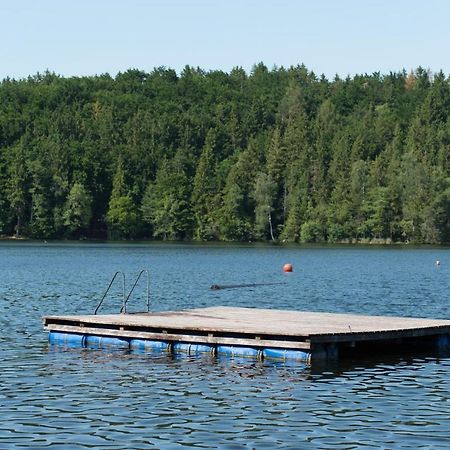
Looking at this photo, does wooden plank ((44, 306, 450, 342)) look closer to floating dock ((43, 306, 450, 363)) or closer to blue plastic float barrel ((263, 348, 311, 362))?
floating dock ((43, 306, 450, 363))

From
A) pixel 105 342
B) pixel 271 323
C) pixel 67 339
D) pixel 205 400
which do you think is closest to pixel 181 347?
pixel 105 342

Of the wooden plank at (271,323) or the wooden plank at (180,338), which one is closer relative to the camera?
the wooden plank at (180,338)

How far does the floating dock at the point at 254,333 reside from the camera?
107ft

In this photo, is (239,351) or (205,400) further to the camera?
(239,351)

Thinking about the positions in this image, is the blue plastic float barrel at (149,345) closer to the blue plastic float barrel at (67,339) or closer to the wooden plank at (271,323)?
the wooden plank at (271,323)

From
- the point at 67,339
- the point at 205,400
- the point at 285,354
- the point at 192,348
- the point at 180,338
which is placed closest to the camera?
the point at 205,400

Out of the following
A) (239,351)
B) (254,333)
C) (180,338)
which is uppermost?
(254,333)

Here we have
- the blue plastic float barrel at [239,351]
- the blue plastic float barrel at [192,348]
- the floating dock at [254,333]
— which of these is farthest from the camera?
the blue plastic float barrel at [192,348]

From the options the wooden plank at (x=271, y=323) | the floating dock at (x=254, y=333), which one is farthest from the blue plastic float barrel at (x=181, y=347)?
the wooden plank at (x=271, y=323)

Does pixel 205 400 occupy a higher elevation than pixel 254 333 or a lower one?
lower

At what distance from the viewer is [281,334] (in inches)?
1286

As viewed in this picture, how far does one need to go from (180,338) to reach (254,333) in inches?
103

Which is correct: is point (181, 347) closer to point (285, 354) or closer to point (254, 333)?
point (254, 333)

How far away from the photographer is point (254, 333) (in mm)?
33062
